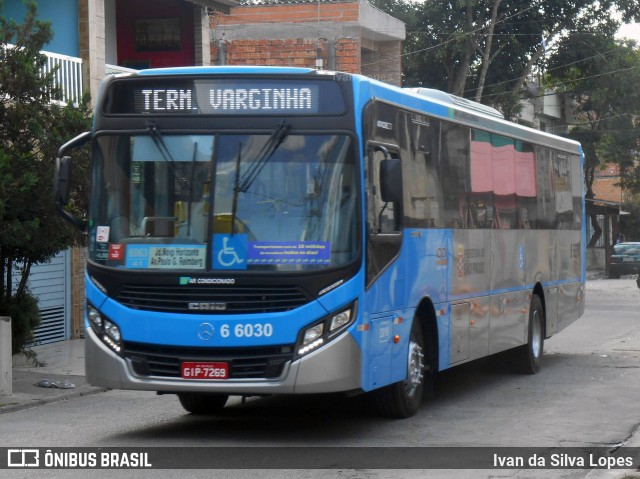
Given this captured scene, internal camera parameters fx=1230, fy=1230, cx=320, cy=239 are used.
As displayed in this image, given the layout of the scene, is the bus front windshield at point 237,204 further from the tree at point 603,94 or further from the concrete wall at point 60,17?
the tree at point 603,94

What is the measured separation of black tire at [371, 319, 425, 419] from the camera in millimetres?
10953

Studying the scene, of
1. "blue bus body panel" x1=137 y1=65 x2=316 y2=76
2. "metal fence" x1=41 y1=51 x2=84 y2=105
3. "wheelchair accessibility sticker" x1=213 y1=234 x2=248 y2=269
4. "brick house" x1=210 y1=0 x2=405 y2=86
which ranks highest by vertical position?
"brick house" x1=210 y1=0 x2=405 y2=86

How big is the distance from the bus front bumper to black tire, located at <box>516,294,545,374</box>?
19.9ft

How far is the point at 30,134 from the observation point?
14555 millimetres

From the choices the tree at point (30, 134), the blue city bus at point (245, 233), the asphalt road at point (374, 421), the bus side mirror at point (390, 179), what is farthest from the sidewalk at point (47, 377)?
the bus side mirror at point (390, 179)

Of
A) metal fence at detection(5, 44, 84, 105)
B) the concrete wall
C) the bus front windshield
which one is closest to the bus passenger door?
the bus front windshield

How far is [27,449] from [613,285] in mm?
34415

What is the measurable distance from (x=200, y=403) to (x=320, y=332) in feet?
8.07

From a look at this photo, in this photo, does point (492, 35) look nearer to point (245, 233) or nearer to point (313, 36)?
point (313, 36)

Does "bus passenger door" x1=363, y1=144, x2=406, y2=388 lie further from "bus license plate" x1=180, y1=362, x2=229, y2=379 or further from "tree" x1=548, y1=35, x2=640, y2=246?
"tree" x1=548, y1=35, x2=640, y2=246

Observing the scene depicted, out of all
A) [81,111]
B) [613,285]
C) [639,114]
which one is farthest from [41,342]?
[639,114]

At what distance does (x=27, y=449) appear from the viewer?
973 centimetres

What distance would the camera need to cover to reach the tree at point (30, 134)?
14133mm

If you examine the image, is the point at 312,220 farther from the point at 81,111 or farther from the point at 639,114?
the point at 639,114
